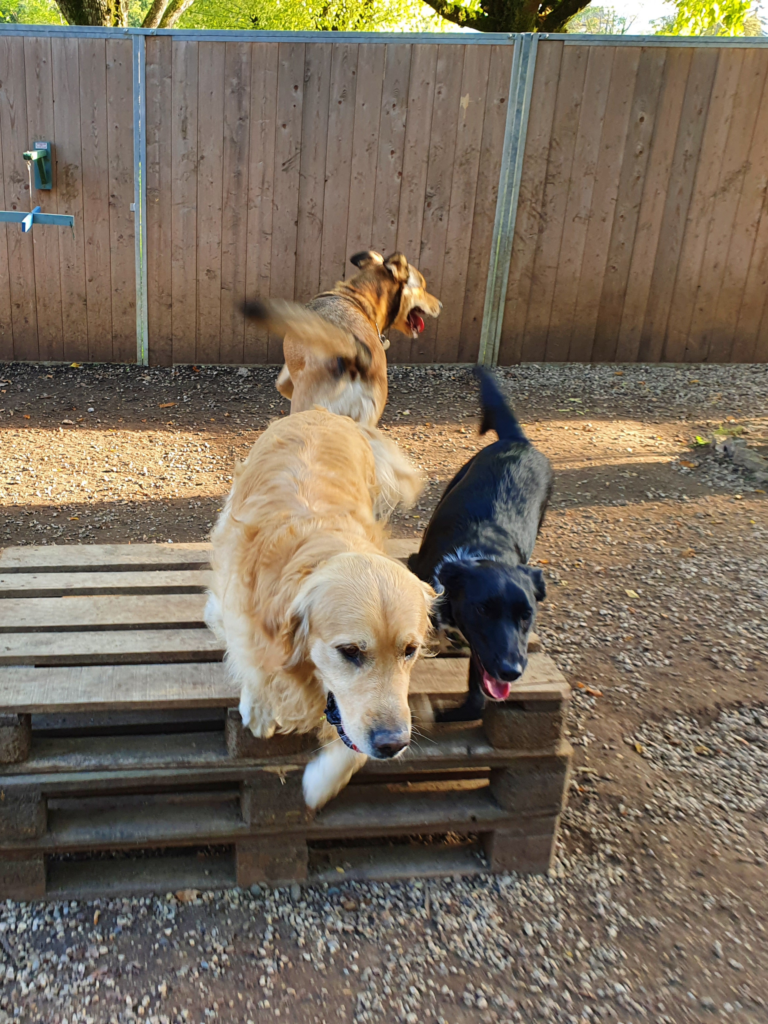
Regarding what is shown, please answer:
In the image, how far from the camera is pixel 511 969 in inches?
81.6

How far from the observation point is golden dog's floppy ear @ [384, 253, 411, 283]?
5.34 metres

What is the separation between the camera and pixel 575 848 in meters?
2.50

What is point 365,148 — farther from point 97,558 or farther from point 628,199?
point 97,558

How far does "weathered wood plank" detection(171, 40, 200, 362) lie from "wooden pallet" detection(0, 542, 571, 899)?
214 inches

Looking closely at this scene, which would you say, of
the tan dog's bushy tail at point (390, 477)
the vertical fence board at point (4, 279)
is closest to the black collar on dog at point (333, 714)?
the tan dog's bushy tail at point (390, 477)

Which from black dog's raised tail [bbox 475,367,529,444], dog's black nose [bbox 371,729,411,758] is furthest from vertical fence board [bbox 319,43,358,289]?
dog's black nose [bbox 371,729,411,758]

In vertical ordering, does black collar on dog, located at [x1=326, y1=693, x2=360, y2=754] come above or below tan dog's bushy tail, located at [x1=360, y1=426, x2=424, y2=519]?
below

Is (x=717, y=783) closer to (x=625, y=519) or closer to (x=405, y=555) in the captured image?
→ (x=405, y=555)

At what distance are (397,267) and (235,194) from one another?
261 centimetres

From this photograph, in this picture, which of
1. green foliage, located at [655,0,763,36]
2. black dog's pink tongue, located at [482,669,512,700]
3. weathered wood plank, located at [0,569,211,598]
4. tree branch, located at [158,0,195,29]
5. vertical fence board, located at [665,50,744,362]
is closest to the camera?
black dog's pink tongue, located at [482,669,512,700]

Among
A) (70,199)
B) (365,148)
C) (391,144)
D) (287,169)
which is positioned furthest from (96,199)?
(391,144)

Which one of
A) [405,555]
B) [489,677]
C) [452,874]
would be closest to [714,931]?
[452,874]

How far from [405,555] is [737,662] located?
1611mm

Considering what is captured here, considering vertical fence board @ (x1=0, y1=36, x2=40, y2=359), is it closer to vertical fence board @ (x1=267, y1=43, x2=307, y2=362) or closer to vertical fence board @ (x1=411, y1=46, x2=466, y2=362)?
vertical fence board @ (x1=267, y1=43, x2=307, y2=362)
